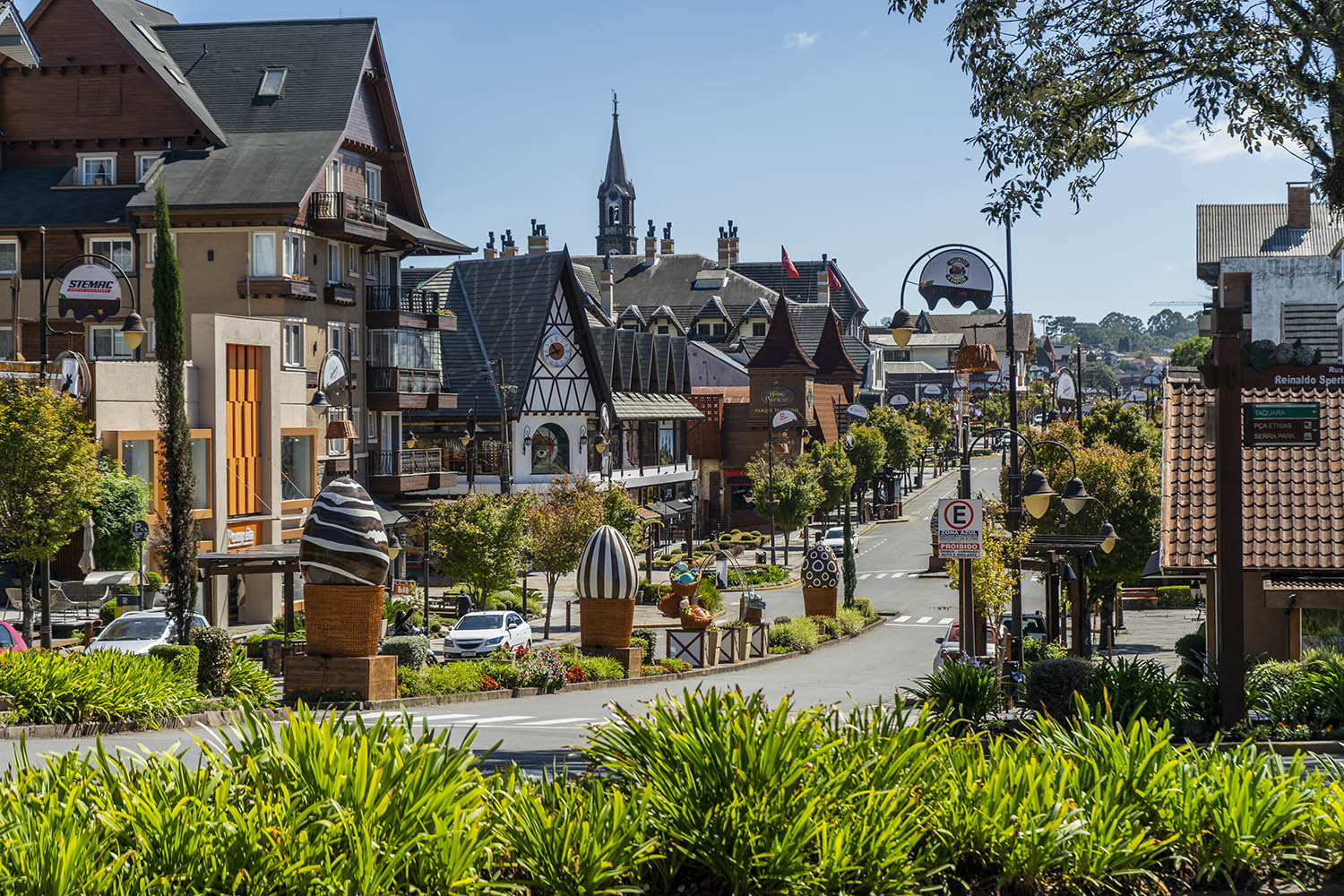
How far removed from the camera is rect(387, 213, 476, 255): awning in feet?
185

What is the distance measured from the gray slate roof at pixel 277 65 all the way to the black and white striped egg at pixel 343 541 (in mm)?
34435

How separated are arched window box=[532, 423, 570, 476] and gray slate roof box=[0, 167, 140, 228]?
77.8 feet

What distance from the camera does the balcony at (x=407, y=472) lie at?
2208 inches

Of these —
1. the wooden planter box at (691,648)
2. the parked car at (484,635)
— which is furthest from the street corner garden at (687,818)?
the wooden planter box at (691,648)

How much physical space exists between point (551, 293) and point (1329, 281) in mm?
33315

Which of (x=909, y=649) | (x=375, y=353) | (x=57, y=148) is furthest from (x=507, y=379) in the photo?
(x=909, y=649)

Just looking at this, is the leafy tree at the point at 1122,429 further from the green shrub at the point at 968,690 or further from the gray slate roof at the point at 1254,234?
the green shrub at the point at 968,690

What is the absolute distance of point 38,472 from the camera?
28562 millimetres

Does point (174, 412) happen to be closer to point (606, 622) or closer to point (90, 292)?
point (90, 292)

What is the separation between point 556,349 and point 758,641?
34329 millimetres

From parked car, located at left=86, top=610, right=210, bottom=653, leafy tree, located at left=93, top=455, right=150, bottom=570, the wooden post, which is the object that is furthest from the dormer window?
the wooden post

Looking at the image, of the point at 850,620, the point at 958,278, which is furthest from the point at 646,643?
the point at 958,278

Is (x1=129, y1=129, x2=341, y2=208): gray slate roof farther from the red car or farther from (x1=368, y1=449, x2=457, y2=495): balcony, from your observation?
the red car

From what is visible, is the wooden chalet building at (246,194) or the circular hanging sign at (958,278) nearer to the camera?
the circular hanging sign at (958,278)
